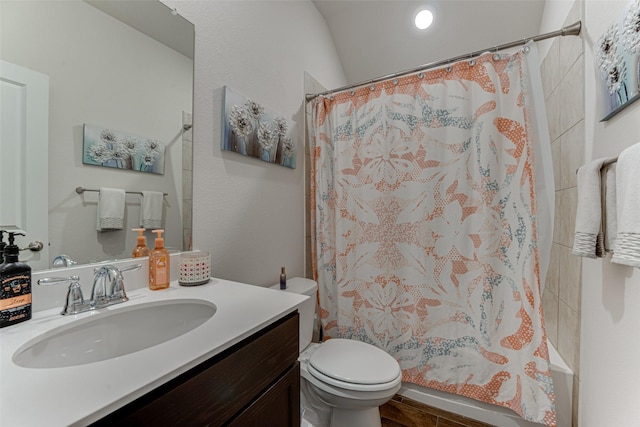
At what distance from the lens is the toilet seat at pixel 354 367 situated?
1.05m

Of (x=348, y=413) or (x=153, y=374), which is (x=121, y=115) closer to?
(x=153, y=374)

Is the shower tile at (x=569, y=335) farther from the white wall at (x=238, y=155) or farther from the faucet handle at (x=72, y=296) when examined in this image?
the faucet handle at (x=72, y=296)

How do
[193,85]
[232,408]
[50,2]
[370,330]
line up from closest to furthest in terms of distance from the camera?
[232,408] → [50,2] → [193,85] → [370,330]

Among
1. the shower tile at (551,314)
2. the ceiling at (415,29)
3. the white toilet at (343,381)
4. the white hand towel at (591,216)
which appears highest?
the ceiling at (415,29)

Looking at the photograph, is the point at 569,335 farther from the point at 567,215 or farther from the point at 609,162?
the point at 609,162

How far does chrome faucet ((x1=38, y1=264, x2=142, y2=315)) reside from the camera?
0.67 meters

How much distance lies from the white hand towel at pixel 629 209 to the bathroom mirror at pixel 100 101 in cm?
140

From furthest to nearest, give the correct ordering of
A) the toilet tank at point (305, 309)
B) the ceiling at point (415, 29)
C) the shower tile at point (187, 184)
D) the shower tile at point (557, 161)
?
1. the ceiling at point (415, 29)
2. the shower tile at point (557, 161)
3. the toilet tank at point (305, 309)
4. the shower tile at point (187, 184)

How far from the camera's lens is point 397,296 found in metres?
1.49

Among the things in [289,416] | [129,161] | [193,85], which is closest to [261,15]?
[193,85]

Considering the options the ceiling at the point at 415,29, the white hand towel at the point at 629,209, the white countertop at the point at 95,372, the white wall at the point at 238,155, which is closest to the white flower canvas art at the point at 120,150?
the white wall at the point at 238,155

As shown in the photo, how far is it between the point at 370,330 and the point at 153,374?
1.34 meters

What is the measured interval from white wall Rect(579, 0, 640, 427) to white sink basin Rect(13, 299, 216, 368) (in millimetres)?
1290

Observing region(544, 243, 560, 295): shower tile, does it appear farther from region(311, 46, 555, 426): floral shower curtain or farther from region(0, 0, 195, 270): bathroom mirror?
region(0, 0, 195, 270): bathroom mirror
